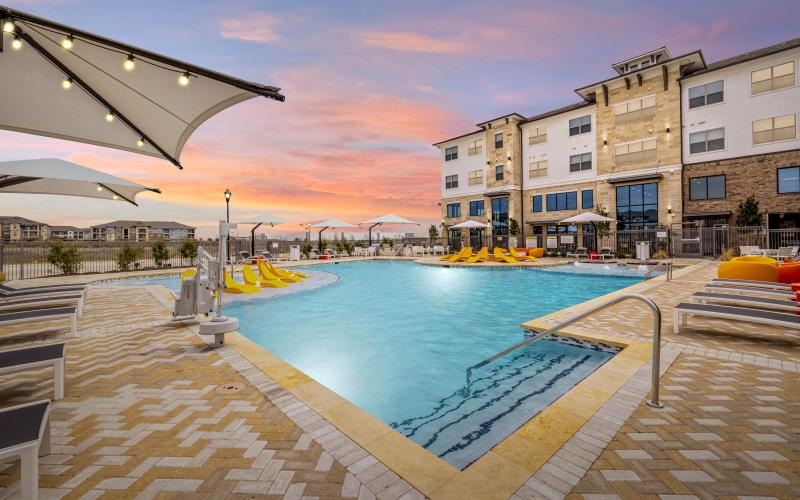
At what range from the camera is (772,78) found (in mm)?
17906

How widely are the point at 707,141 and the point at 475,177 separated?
52.5 ft

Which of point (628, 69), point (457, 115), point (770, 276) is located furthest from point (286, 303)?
point (628, 69)

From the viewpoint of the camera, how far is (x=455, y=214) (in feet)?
109

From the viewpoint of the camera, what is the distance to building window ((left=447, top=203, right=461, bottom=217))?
32938 mm

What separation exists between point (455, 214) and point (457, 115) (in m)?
→ 12.5

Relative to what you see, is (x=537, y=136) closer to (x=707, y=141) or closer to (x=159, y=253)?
(x=707, y=141)

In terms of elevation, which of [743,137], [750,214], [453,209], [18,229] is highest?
[743,137]

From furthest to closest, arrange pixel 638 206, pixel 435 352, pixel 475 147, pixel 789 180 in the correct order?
pixel 475 147 < pixel 638 206 < pixel 789 180 < pixel 435 352

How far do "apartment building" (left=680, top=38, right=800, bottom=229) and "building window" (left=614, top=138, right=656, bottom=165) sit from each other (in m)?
1.69

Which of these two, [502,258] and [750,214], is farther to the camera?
[502,258]

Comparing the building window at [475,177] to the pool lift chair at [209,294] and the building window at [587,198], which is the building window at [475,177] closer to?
the building window at [587,198]

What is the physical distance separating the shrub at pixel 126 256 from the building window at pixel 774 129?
33.3m

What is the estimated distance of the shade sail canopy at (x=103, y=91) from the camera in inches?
131

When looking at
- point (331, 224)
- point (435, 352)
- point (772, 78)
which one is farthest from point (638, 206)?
point (435, 352)
